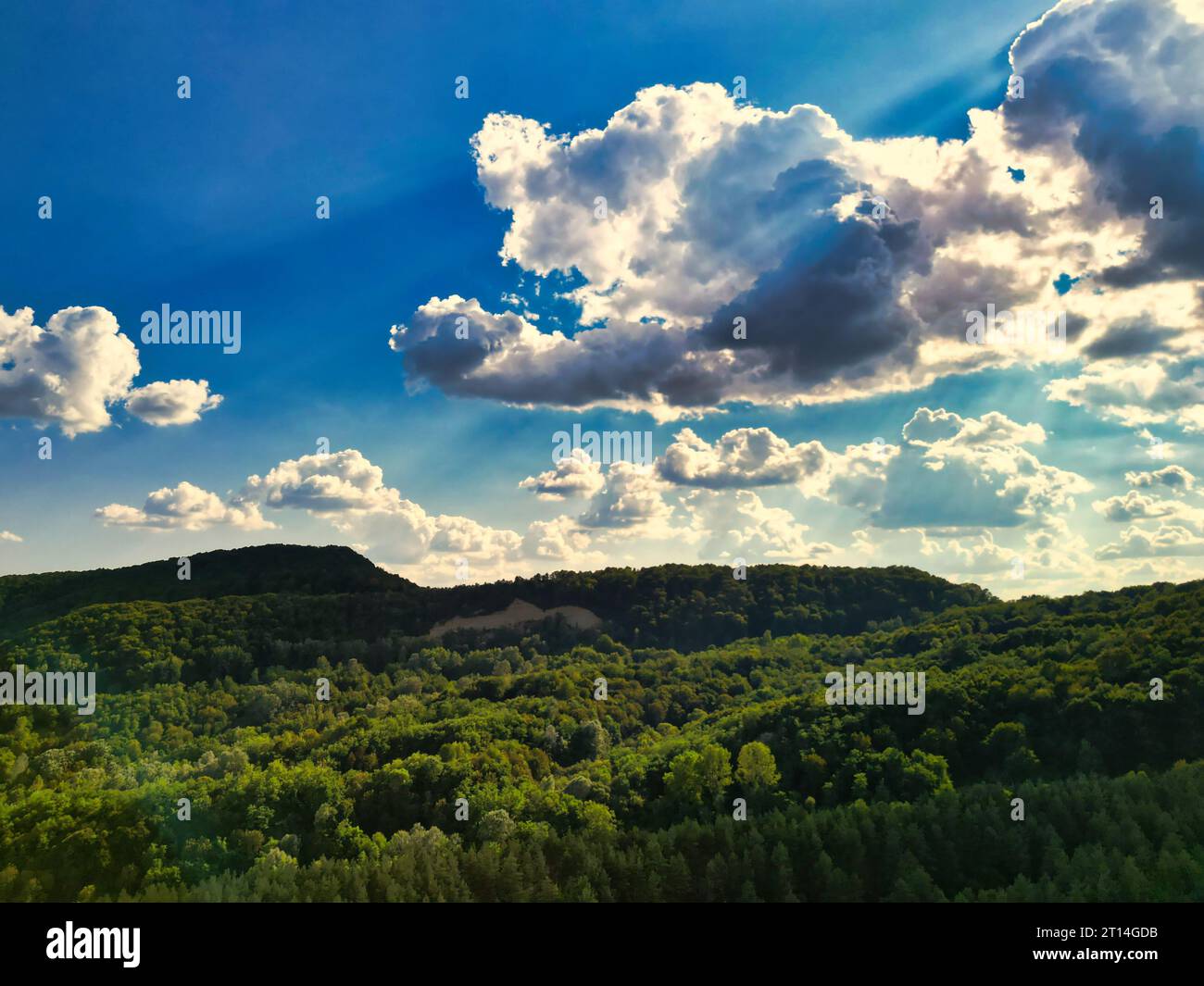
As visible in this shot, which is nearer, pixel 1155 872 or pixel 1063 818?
pixel 1155 872

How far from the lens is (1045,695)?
113500mm

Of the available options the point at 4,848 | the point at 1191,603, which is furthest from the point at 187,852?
the point at 1191,603
